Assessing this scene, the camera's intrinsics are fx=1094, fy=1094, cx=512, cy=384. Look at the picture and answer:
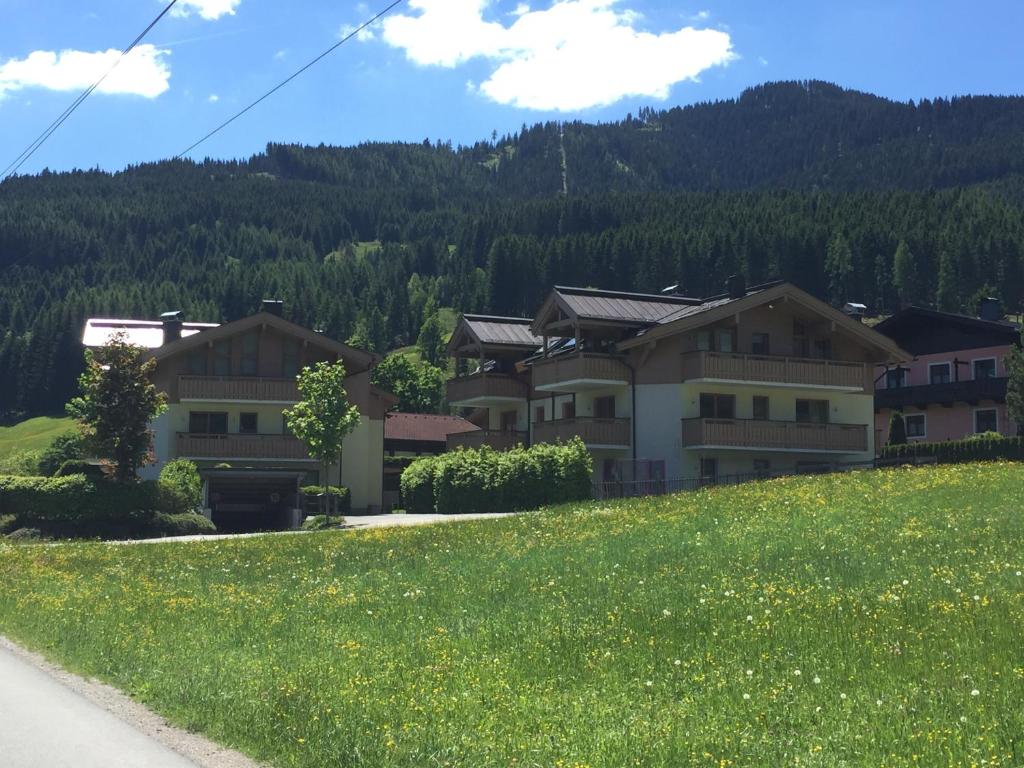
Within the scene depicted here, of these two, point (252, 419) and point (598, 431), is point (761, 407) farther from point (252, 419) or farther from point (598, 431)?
point (252, 419)

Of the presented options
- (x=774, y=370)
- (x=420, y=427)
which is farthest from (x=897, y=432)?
(x=420, y=427)

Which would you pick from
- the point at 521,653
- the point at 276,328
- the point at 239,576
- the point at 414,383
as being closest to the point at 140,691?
the point at 521,653

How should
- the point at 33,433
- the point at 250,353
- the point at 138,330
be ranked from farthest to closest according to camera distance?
the point at 33,433 < the point at 138,330 < the point at 250,353

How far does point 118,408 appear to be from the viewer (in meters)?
40.8

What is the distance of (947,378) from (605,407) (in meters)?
24.5

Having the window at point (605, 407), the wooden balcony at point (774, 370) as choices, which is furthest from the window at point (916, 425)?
the window at point (605, 407)

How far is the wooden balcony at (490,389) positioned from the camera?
57625mm

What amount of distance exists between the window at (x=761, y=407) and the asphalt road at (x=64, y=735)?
41.0 meters

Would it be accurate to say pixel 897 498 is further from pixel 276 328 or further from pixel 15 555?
pixel 276 328

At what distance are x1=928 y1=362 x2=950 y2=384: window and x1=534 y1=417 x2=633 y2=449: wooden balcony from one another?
24.8m

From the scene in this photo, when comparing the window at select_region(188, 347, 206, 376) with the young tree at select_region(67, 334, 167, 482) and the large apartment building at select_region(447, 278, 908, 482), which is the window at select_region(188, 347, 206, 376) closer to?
the young tree at select_region(67, 334, 167, 482)

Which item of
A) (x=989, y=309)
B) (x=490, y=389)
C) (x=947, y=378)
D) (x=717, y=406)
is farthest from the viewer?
(x=989, y=309)

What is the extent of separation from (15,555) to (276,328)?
27.0 m

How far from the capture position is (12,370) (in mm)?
156000
